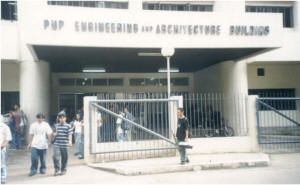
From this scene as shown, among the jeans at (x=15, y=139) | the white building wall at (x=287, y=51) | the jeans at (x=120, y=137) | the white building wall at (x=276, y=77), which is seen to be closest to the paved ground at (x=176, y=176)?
the jeans at (x=120, y=137)

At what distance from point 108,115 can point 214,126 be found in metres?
4.04

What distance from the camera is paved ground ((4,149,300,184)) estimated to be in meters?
7.03

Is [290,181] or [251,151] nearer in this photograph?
[290,181]

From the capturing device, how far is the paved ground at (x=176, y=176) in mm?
7031

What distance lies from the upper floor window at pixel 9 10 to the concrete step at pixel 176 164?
30.6ft

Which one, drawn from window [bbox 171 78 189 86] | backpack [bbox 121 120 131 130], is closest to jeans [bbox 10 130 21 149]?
backpack [bbox 121 120 131 130]

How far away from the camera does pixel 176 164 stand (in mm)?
8250

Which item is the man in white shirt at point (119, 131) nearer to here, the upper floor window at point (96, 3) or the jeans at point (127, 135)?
the jeans at point (127, 135)

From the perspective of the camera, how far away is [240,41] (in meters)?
12.3

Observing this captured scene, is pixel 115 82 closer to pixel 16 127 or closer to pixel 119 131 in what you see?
pixel 16 127

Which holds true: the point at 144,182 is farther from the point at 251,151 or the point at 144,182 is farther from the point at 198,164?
the point at 251,151

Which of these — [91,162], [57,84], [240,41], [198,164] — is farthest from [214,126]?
[57,84]

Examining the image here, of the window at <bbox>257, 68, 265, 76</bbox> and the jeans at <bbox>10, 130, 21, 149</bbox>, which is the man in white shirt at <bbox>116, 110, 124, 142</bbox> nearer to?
the jeans at <bbox>10, 130, 21, 149</bbox>

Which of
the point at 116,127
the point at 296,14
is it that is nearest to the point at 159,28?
the point at 116,127
